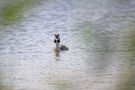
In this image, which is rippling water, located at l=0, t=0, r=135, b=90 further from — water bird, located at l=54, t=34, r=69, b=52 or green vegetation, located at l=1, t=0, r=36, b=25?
green vegetation, located at l=1, t=0, r=36, b=25

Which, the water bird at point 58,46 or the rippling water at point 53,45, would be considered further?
the water bird at point 58,46

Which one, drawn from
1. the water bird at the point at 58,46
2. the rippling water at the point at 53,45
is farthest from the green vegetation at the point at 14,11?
the water bird at the point at 58,46

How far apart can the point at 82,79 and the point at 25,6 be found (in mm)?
1156

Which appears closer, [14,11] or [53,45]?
[14,11]

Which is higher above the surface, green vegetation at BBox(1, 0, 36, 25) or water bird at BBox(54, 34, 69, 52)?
green vegetation at BBox(1, 0, 36, 25)

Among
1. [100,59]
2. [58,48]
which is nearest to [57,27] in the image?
[58,48]

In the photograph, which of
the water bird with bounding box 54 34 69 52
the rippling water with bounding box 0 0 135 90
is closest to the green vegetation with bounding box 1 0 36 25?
the rippling water with bounding box 0 0 135 90

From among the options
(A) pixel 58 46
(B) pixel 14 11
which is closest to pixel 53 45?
(A) pixel 58 46

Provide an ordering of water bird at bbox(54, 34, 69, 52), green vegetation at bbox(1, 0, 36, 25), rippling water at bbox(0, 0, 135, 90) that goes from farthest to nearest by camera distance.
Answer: water bird at bbox(54, 34, 69, 52) → rippling water at bbox(0, 0, 135, 90) → green vegetation at bbox(1, 0, 36, 25)

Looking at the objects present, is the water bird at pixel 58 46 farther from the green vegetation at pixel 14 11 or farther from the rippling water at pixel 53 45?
the green vegetation at pixel 14 11

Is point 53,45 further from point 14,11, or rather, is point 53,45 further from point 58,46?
point 14,11

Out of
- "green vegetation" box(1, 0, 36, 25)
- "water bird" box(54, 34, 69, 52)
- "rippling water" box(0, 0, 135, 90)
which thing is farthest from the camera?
"water bird" box(54, 34, 69, 52)

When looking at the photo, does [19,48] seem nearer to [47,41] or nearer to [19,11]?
[47,41]

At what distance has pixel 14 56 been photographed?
2.91 metres
